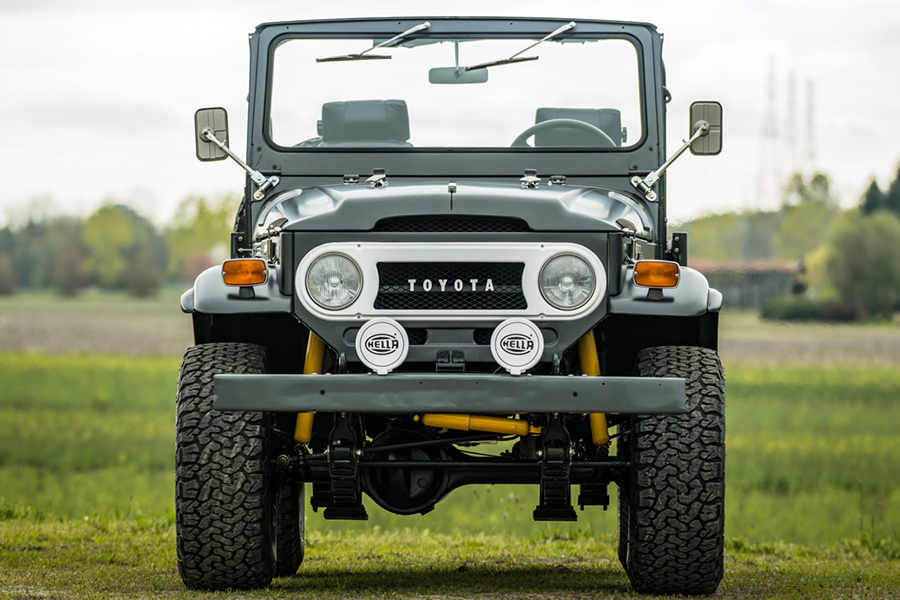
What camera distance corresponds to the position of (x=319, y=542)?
7.97 m

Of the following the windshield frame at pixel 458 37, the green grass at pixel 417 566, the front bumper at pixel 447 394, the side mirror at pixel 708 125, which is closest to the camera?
the front bumper at pixel 447 394

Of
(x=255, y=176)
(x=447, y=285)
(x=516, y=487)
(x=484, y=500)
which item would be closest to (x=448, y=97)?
(x=255, y=176)

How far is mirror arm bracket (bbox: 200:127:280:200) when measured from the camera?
6027 millimetres

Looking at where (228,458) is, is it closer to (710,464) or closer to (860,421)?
(710,464)

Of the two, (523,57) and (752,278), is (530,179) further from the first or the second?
(752,278)

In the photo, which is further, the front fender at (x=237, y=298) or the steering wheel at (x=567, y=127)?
the steering wheel at (x=567, y=127)

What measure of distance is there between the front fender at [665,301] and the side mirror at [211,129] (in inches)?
85.4

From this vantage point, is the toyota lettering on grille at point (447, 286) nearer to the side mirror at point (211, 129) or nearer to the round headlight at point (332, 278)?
the round headlight at point (332, 278)

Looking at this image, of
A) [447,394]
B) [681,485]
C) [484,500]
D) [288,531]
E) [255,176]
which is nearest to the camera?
[447,394]

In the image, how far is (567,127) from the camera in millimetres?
6387

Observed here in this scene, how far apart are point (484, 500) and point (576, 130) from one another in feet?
19.4

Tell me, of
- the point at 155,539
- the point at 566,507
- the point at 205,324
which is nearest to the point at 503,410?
the point at 566,507

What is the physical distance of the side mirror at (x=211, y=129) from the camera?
20.0 ft

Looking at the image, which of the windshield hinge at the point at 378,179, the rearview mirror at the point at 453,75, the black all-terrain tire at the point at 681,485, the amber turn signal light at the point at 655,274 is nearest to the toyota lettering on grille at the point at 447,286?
the amber turn signal light at the point at 655,274
